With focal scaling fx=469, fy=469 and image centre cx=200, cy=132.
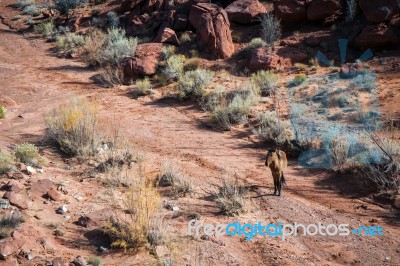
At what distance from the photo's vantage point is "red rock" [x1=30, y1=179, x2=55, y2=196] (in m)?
6.89

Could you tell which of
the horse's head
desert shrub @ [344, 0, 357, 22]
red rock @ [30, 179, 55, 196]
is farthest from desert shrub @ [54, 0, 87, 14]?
the horse's head

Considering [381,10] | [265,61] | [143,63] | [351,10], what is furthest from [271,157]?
[351,10]

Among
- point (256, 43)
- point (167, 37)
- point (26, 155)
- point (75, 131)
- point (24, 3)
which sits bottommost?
point (26, 155)

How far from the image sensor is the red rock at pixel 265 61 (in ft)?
46.5

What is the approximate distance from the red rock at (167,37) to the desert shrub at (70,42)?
3638 mm

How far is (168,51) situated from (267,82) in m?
4.41

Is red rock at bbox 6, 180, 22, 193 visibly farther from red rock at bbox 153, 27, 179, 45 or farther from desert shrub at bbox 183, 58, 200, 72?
red rock at bbox 153, 27, 179, 45

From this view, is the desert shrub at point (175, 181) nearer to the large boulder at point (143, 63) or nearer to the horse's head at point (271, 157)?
the horse's head at point (271, 157)

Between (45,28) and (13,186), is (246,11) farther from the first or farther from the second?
(13,186)

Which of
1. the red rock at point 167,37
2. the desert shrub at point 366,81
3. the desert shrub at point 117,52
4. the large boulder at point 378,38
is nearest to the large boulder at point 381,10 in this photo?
the large boulder at point 378,38

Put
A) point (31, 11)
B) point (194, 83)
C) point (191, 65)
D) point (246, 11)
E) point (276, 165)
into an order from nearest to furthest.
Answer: point (276, 165), point (194, 83), point (191, 65), point (246, 11), point (31, 11)

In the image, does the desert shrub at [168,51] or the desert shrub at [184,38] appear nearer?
the desert shrub at [168,51]

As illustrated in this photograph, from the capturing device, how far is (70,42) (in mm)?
19609

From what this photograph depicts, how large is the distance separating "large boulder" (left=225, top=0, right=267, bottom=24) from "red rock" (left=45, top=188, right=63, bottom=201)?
12285 mm
